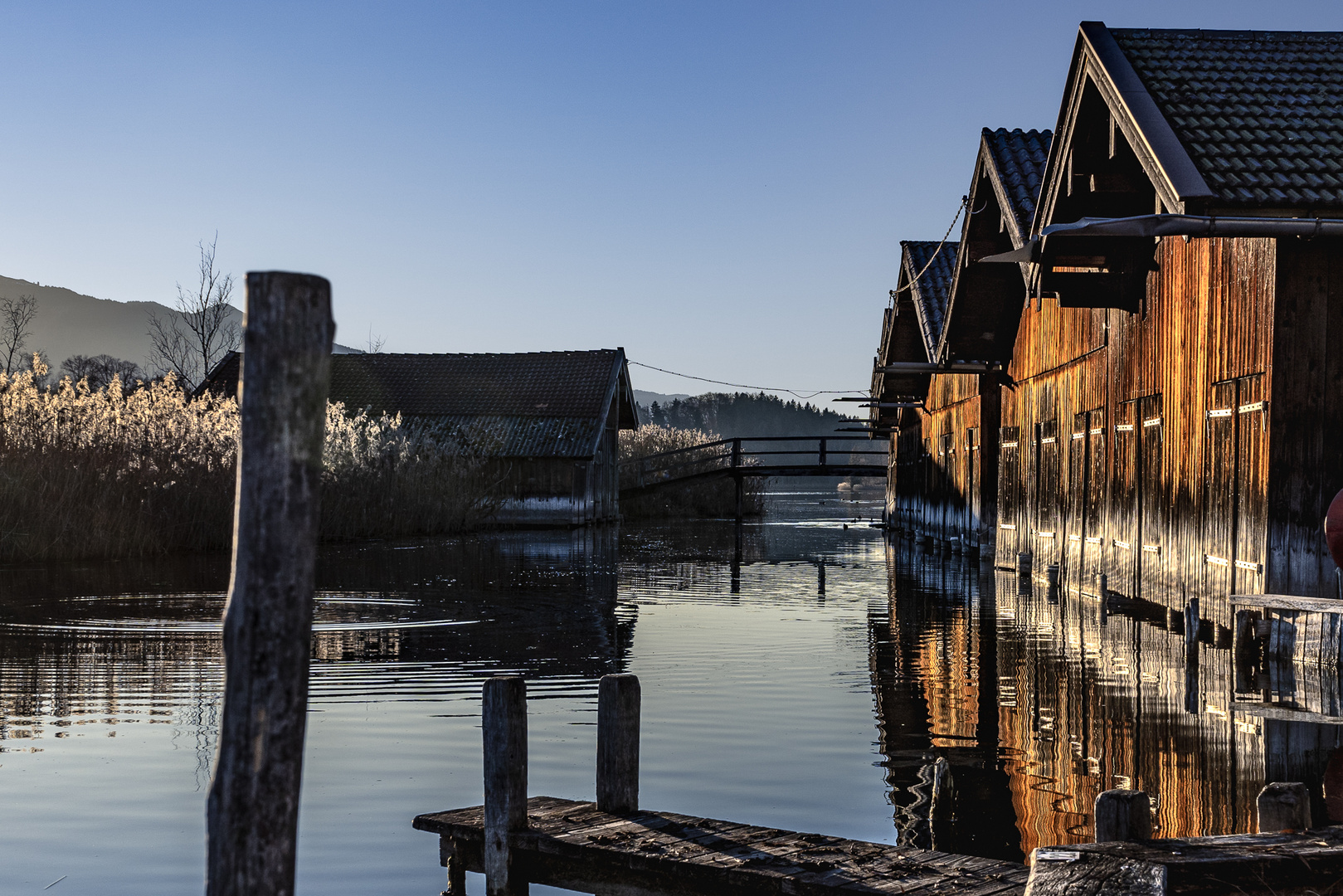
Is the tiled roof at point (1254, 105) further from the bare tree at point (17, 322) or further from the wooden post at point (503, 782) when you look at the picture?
the bare tree at point (17, 322)

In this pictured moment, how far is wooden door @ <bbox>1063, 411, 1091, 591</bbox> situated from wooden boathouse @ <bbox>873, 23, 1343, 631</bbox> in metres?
0.05

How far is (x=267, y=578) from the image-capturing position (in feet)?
11.9

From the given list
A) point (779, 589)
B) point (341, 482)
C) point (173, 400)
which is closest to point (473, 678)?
point (779, 589)

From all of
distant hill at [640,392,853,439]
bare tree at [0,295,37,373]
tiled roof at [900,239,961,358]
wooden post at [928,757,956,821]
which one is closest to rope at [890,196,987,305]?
tiled roof at [900,239,961,358]

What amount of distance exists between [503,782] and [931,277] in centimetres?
2397

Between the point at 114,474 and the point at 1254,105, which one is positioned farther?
the point at 114,474

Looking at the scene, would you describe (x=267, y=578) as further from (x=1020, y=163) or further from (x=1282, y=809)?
(x=1020, y=163)

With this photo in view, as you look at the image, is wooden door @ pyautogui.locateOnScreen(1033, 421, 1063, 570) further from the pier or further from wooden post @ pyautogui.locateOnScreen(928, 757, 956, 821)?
the pier

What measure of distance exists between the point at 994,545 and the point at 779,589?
7.85 metres

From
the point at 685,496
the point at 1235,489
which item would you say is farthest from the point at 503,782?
the point at 685,496

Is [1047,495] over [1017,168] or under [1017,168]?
under

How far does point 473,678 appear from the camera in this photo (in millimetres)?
10617

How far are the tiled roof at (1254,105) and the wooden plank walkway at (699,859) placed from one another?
8174 millimetres

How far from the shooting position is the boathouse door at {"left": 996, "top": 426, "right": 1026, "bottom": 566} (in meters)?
22.6
